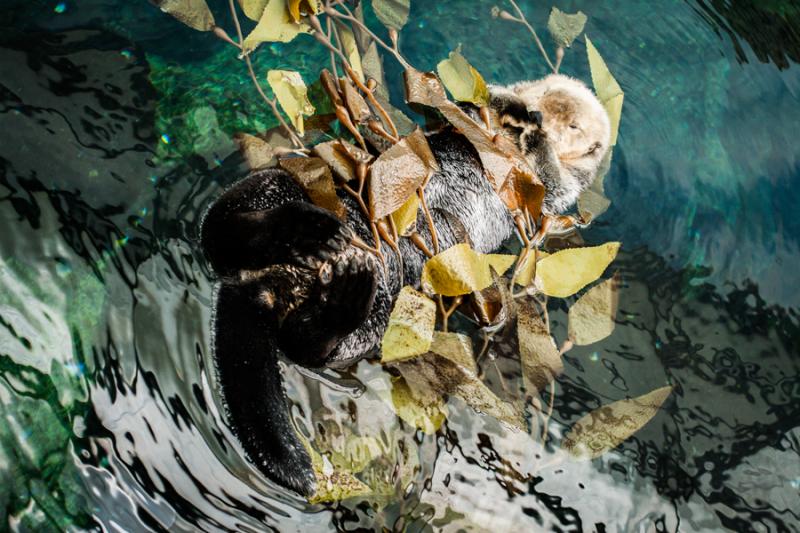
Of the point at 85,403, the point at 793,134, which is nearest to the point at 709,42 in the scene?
the point at 793,134

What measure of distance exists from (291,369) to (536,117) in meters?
0.74

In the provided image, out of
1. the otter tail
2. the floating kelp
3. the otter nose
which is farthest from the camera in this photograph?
the otter nose

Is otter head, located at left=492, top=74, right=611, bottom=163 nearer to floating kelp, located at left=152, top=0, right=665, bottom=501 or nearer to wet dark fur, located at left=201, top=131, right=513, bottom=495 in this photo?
floating kelp, located at left=152, top=0, right=665, bottom=501

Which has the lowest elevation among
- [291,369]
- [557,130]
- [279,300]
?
[291,369]

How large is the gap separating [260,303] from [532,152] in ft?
2.31

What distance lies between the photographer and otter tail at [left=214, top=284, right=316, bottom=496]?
1.00m

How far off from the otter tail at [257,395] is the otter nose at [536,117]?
73cm

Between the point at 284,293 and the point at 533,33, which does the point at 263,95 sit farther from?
the point at 533,33

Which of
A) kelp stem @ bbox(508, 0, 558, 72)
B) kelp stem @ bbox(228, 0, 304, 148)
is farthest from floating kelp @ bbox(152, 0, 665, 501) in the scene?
kelp stem @ bbox(508, 0, 558, 72)

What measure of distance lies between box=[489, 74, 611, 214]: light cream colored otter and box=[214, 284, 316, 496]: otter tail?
2.35ft

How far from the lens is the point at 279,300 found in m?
1.12

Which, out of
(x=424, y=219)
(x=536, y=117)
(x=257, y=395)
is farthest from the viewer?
(x=536, y=117)

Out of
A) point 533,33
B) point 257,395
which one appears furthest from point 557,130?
point 257,395

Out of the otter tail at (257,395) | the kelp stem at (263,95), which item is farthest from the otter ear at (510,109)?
the otter tail at (257,395)
